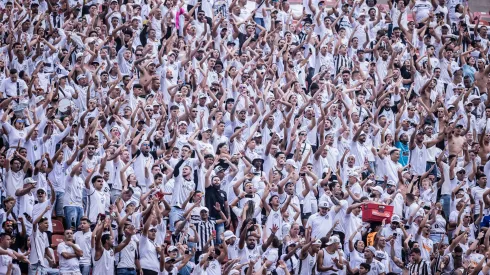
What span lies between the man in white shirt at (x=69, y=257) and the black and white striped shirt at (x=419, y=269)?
5.82m

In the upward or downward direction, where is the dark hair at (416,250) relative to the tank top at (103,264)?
downward

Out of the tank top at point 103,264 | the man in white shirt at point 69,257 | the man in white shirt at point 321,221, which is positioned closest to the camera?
the man in white shirt at point 69,257

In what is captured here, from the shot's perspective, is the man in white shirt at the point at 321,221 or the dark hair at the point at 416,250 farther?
the man in white shirt at the point at 321,221

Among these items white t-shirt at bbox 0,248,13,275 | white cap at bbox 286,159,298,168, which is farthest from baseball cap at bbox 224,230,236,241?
white t-shirt at bbox 0,248,13,275

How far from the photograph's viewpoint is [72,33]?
25.5 meters

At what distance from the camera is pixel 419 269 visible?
21.0m

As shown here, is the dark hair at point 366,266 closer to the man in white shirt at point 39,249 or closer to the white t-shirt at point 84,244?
the white t-shirt at point 84,244

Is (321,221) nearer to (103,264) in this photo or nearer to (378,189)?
(378,189)

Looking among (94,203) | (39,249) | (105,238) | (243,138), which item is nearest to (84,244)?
(105,238)

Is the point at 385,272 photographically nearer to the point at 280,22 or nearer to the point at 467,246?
the point at 467,246

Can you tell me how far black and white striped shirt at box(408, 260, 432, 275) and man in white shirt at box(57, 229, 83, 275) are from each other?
582 cm

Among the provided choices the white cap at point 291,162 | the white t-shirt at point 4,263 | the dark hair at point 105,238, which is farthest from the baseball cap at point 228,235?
the white t-shirt at point 4,263

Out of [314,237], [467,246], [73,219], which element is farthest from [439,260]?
[73,219]

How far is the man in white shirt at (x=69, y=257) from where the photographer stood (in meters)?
19.2
